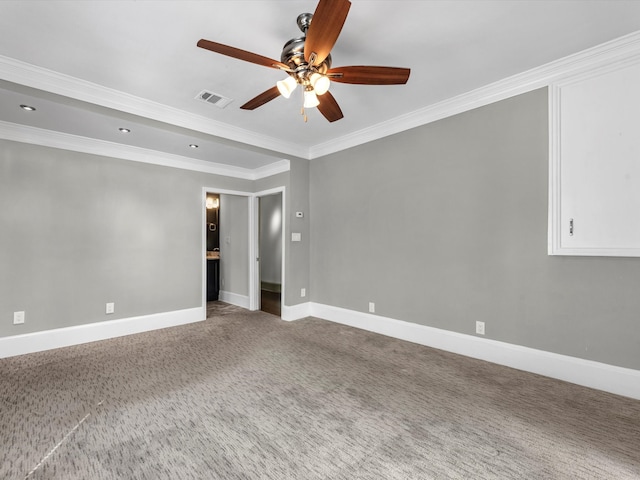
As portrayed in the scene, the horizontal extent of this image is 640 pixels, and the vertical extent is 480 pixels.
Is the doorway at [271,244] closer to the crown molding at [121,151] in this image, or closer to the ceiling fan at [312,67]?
the crown molding at [121,151]

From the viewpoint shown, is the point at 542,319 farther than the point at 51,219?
No

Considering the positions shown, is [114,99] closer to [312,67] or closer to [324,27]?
[312,67]

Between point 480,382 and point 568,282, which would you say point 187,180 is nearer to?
point 480,382

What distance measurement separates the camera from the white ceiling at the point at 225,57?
78.4 inches

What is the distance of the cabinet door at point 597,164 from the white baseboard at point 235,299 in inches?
182

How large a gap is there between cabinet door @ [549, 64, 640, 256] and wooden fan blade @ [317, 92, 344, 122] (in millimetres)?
1951

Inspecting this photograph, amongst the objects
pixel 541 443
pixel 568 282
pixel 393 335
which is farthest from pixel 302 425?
pixel 568 282

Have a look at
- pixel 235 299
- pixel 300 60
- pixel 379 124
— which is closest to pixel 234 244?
pixel 235 299

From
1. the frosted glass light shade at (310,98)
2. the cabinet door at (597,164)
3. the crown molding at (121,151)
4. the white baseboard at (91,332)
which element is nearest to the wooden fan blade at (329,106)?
the frosted glass light shade at (310,98)

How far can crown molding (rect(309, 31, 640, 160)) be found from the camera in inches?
93.2

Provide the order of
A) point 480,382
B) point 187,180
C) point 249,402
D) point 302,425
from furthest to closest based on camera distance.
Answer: point 187,180 → point 480,382 → point 249,402 → point 302,425

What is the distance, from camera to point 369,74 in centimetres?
199

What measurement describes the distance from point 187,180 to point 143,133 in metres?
1.17

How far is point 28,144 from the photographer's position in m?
3.46
